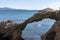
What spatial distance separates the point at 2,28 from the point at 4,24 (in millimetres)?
1157

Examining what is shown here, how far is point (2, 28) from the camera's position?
1345 inches

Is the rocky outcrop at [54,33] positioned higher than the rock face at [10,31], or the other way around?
the rocky outcrop at [54,33]

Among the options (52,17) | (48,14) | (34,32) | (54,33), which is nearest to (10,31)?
(48,14)

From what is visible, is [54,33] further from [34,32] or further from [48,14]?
[34,32]

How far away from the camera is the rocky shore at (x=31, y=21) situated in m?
24.6

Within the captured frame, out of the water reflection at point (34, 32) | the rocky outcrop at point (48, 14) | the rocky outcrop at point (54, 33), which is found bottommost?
the water reflection at point (34, 32)

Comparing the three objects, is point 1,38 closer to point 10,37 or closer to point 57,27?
point 10,37

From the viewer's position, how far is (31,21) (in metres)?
29.4

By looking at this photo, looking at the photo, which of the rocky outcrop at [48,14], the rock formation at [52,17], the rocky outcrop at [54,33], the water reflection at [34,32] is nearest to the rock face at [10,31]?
the rock formation at [52,17]

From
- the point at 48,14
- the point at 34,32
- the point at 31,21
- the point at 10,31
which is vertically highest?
the point at 48,14

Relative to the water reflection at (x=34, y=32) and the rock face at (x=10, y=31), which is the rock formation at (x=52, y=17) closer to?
the rock face at (x=10, y=31)

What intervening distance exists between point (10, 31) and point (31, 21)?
14.6ft

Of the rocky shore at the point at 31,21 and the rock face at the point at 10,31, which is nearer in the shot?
the rocky shore at the point at 31,21

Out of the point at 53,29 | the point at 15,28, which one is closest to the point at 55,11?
the point at 53,29
